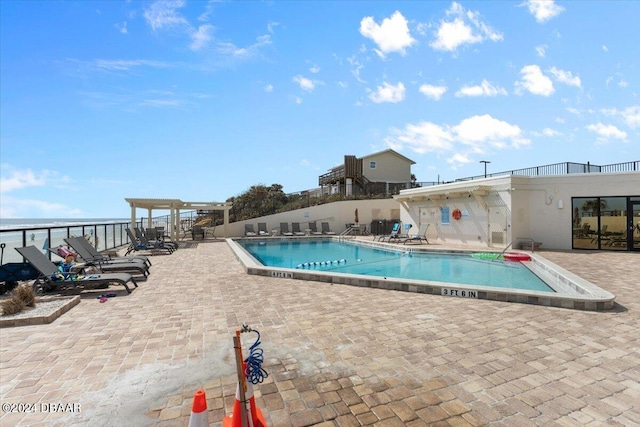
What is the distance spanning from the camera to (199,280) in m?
7.45

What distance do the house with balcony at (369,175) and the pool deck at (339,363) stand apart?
2130 cm

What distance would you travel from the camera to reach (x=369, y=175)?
102 feet

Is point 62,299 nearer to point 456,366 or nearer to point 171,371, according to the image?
point 171,371

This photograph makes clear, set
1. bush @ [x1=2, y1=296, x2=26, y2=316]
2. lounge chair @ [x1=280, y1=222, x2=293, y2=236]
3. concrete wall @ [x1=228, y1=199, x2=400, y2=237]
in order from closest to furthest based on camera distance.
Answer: bush @ [x1=2, y1=296, x2=26, y2=316] < lounge chair @ [x1=280, y1=222, x2=293, y2=236] < concrete wall @ [x1=228, y1=199, x2=400, y2=237]

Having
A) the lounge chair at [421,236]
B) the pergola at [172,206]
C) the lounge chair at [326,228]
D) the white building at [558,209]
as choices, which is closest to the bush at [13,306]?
the pergola at [172,206]

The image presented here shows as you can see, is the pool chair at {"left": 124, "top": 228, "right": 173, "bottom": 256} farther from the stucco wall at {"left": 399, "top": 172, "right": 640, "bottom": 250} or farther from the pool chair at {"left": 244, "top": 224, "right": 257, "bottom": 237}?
the stucco wall at {"left": 399, "top": 172, "right": 640, "bottom": 250}

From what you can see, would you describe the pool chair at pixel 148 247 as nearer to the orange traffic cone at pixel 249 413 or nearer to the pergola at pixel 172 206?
the pergola at pixel 172 206

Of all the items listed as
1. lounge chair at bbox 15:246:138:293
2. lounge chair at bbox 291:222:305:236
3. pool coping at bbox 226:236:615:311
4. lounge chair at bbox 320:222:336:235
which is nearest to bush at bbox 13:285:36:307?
lounge chair at bbox 15:246:138:293

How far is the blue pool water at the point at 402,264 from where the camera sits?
27.6ft

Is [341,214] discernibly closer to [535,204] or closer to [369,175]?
[369,175]

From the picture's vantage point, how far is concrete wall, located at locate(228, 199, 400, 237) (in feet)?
76.6

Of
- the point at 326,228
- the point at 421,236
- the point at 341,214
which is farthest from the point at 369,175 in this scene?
the point at 421,236

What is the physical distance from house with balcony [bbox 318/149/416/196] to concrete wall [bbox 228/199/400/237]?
242 cm

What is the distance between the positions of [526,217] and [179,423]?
1467 cm
